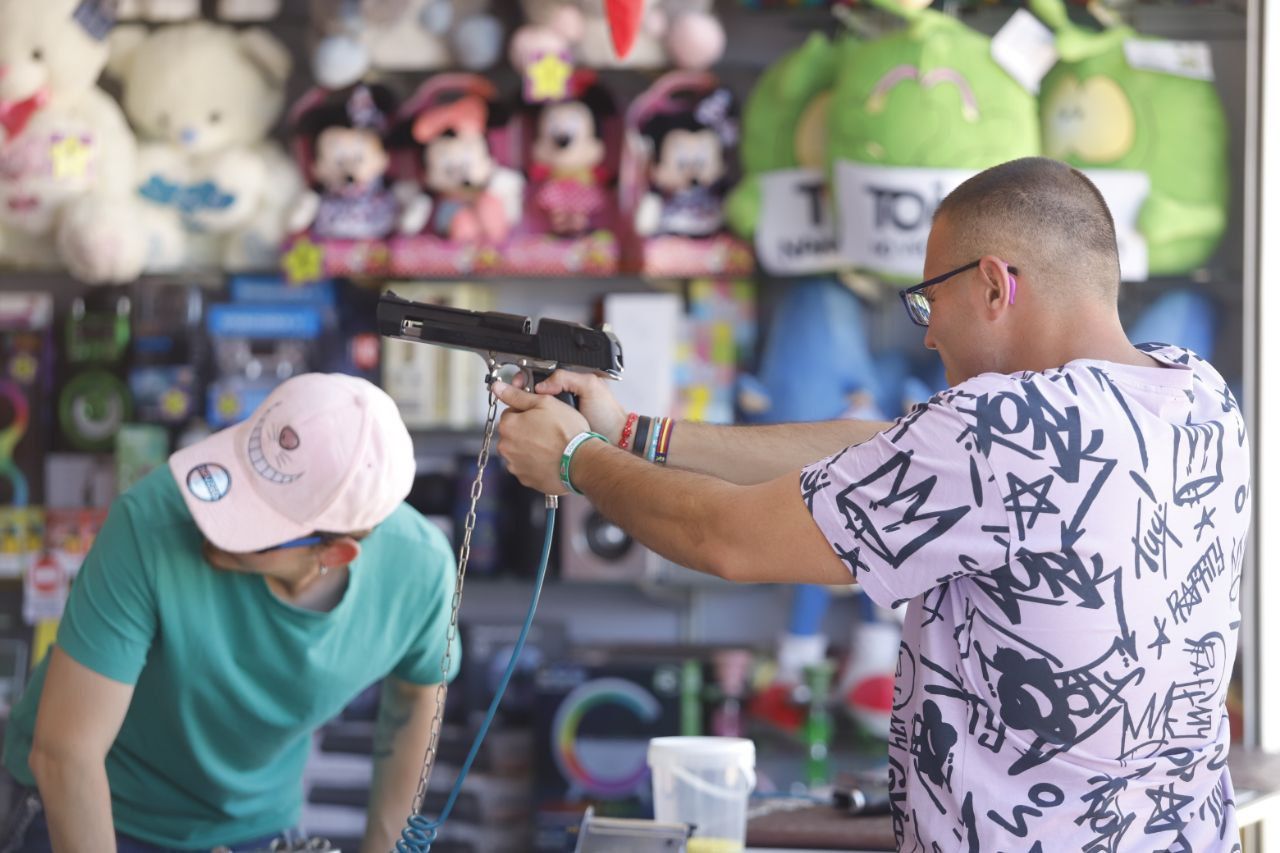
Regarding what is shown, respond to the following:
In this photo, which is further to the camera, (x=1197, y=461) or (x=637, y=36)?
(x=637, y=36)

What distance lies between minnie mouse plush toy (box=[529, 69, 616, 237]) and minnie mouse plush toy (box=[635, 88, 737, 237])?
0.14 m

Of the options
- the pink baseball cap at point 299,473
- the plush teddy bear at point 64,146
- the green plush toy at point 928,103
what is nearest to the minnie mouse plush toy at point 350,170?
the plush teddy bear at point 64,146

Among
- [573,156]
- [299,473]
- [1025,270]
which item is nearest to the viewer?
[1025,270]

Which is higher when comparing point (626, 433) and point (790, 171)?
point (790, 171)

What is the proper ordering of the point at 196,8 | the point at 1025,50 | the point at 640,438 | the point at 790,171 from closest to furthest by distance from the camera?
1. the point at 640,438
2. the point at 1025,50
3. the point at 790,171
4. the point at 196,8

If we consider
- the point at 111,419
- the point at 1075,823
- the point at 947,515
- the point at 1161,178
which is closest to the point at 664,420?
the point at 947,515

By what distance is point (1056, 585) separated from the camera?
1246mm

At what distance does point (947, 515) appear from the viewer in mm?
1234

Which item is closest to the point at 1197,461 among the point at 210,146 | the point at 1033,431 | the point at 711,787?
the point at 1033,431

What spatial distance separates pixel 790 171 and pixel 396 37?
40.8 inches

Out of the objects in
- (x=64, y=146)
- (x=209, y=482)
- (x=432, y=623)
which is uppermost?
(x=64, y=146)

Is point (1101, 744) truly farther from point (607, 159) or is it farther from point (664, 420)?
point (607, 159)

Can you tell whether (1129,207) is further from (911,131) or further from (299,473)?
(299,473)

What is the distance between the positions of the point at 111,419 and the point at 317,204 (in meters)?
0.75
